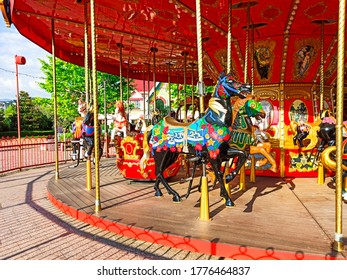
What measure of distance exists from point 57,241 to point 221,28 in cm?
676

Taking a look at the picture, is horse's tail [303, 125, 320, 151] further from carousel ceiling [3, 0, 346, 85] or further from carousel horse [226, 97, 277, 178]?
carousel ceiling [3, 0, 346, 85]

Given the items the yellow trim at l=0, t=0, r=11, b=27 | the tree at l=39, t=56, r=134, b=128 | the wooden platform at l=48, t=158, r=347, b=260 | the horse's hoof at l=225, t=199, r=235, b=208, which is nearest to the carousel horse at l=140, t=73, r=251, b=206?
the horse's hoof at l=225, t=199, r=235, b=208

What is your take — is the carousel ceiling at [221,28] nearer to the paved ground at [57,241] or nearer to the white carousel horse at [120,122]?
the white carousel horse at [120,122]

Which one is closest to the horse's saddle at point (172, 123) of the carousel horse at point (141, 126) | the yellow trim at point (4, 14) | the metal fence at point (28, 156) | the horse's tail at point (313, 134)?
the carousel horse at point (141, 126)

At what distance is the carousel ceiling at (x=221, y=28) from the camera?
6723mm

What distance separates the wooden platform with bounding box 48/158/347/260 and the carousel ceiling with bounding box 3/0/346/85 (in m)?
3.16

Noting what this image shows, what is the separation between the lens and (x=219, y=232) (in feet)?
12.7

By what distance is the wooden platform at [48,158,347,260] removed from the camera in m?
3.45

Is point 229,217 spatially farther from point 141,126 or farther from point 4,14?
point 4,14

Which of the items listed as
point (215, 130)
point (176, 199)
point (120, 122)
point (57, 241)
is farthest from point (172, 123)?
point (120, 122)

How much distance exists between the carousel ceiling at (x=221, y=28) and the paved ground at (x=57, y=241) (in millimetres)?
4326

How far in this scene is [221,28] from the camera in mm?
8211

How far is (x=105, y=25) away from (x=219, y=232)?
736cm
